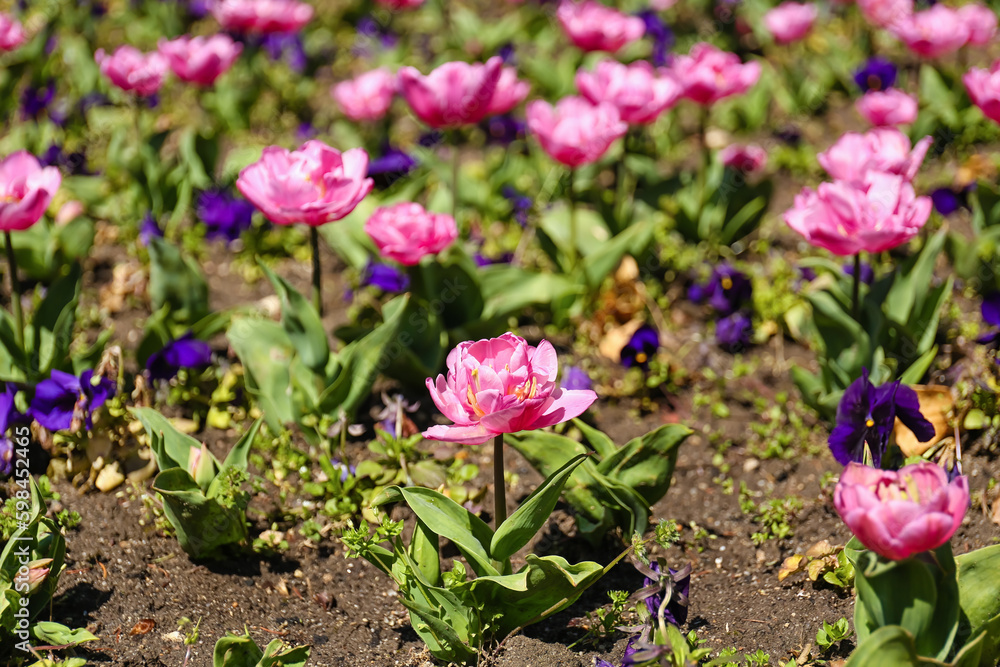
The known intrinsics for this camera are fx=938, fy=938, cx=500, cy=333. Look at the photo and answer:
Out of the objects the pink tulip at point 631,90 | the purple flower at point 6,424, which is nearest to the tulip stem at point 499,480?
the purple flower at point 6,424

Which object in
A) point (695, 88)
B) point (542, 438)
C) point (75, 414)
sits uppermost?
point (695, 88)

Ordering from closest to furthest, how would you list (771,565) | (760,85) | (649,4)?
(771,565) < (760,85) < (649,4)

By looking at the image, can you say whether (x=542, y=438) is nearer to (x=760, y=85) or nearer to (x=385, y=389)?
(x=385, y=389)

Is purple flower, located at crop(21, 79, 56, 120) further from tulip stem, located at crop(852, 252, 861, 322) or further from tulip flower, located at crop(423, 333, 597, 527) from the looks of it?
tulip stem, located at crop(852, 252, 861, 322)

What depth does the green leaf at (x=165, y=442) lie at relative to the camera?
2.70 metres

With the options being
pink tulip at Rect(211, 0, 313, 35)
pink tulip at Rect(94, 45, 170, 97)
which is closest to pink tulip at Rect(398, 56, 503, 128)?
pink tulip at Rect(94, 45, 170, 97)

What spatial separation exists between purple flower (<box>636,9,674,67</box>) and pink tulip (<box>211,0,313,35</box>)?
204 cm

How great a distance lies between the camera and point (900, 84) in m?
5.56

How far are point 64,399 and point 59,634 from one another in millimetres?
899

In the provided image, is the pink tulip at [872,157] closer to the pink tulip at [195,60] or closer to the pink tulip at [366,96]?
the pink tulip at [366,96]

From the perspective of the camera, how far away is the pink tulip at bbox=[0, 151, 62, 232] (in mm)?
2848

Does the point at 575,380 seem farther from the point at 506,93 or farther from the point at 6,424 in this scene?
the point at 6,424

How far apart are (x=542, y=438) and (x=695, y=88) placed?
2.09m

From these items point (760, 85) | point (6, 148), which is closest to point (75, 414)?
point (6, 148)
